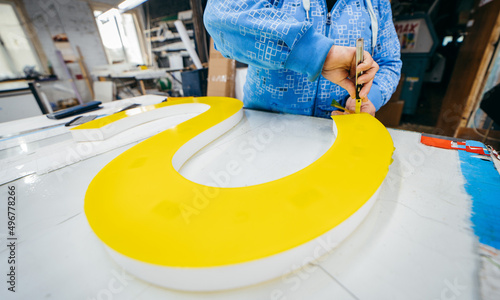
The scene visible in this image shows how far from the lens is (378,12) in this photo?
1.20 m

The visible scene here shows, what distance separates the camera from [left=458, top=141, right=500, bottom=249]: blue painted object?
473mm

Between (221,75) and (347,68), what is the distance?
2664 mm

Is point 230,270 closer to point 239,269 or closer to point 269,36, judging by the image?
point 239,269

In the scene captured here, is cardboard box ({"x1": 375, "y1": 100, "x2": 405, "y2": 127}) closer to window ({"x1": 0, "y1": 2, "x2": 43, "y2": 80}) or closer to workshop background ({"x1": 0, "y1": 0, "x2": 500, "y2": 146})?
workshop background ({"x1": 0, "y1": 0, "x2": 500, "y2": 146})

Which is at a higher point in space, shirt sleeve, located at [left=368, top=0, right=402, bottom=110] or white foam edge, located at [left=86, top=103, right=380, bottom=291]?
shirt sleeve, located at [left=368, top=0, right=402, bottom=110]

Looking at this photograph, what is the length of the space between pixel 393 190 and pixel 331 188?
0.84ft

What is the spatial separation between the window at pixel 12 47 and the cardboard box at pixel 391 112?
8.74 metres

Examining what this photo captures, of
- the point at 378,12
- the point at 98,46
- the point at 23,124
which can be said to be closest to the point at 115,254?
the point at 378,12

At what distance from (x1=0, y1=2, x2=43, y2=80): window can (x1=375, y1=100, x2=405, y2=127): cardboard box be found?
8744 millimetres

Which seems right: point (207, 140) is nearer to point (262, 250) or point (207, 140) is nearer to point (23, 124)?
point (262, 250)

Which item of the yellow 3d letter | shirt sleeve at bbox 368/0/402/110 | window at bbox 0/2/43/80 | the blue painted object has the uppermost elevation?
window at bbox 0/2/43/80

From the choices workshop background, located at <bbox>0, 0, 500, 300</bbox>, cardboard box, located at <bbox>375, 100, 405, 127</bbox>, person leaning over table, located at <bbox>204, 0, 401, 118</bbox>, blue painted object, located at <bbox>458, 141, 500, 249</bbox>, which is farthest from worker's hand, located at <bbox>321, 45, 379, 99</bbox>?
cardboard box, located at <bbox>375, 100, 405, 127</bbox>

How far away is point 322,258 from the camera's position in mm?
461

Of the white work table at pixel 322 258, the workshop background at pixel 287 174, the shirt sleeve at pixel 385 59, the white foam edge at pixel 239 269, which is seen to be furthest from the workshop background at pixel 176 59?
the white foam edge at pixel 239 269
